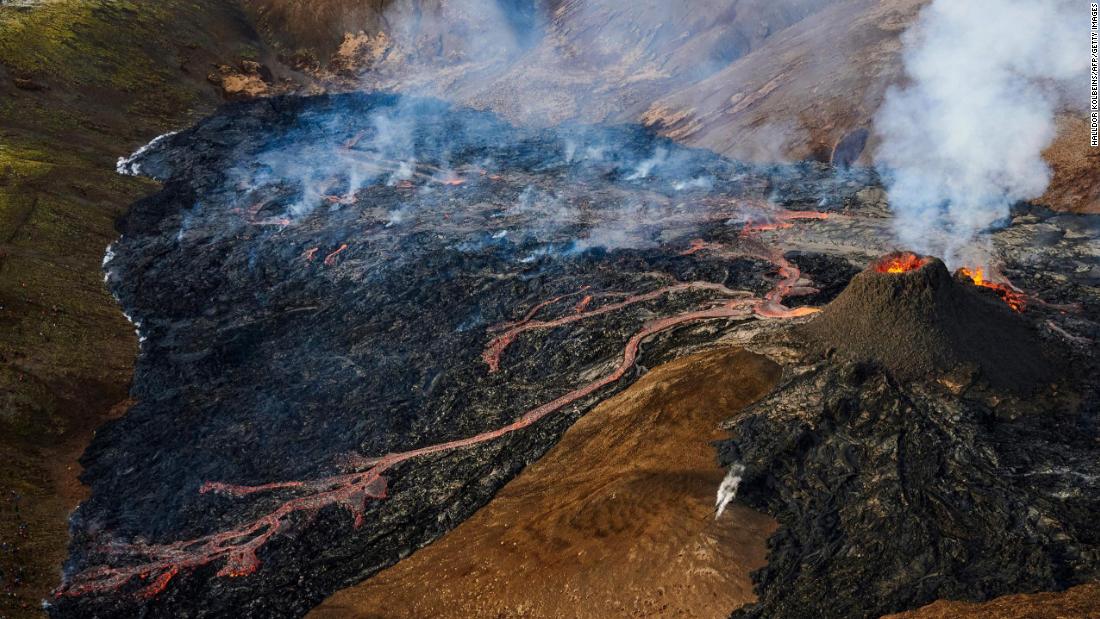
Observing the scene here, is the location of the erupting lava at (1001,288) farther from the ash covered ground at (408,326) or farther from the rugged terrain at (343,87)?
the rugged terrain at (343,87)

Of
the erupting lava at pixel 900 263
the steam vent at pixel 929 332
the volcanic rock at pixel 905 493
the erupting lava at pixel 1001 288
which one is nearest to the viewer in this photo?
the volcanic rock at pixel 905 493

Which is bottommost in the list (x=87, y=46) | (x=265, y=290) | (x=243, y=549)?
(x=243, y=549)

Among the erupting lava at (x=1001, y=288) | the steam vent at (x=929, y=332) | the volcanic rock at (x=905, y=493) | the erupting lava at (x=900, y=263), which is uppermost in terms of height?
the erupting lava at (x=900, y=263)

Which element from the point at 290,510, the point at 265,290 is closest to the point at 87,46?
the point at 265,290

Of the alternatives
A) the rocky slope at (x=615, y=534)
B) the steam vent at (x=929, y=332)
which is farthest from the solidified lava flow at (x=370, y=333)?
the steam vent at (x=929, y=332)

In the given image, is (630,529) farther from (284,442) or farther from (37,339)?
(37,339)

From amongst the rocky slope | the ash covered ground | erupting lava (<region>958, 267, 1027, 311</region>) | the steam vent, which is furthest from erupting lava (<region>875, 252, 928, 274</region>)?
the rocky slope

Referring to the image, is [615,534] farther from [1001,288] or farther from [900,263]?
[1001,288]

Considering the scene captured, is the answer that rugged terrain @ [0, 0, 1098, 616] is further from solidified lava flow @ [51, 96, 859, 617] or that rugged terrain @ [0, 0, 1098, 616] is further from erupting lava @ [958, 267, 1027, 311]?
solidified lava flow @ [51, 96, 859, 617]
